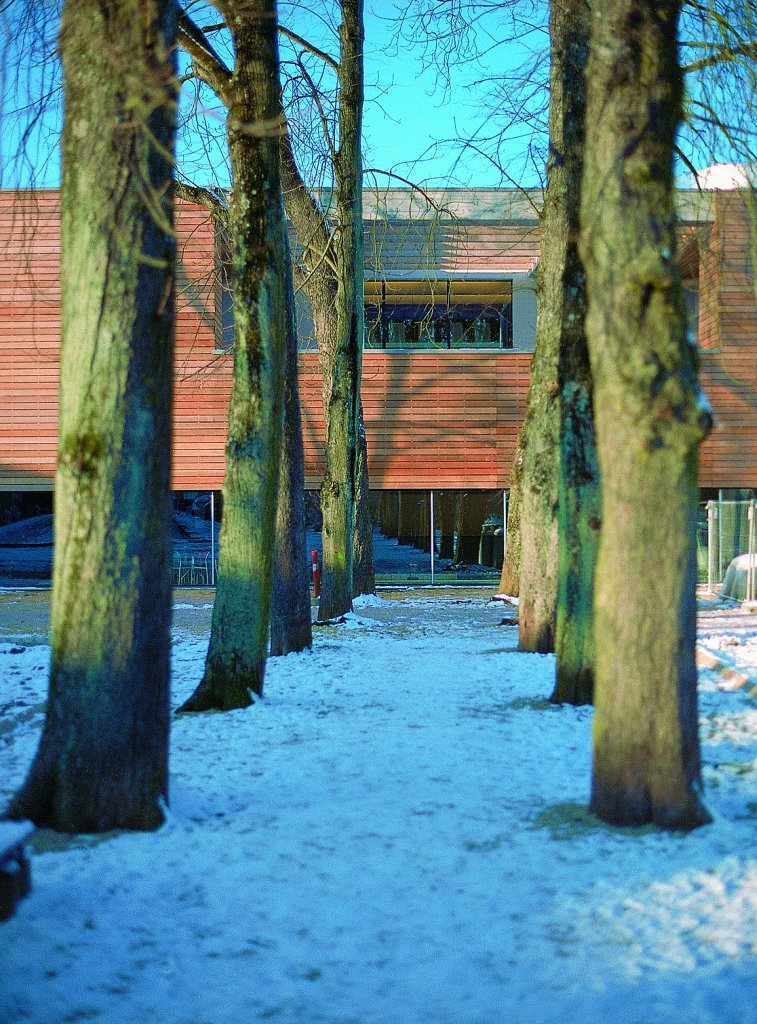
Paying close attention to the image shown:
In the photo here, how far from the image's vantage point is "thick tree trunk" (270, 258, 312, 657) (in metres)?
12.0

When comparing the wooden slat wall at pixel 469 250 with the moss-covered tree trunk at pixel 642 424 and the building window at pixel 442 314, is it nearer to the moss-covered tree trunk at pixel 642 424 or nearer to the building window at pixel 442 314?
the building window at pixel 442 314

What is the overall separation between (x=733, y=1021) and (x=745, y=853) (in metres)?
1.54

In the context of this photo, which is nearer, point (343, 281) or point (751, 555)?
point (343, 281)

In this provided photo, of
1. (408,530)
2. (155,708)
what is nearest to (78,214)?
(155,708)

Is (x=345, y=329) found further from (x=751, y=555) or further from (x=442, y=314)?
(x=442, y=314)

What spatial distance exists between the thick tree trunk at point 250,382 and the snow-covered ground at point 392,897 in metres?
1.58

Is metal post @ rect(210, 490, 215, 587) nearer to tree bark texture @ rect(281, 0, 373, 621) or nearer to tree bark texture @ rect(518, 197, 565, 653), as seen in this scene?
tree bark texture @ rect(281, 0, 373, 621)

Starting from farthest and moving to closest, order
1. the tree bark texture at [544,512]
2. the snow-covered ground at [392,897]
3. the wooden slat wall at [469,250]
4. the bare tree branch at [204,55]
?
the wooden slat wall at [469,250], the tree bark texture at [544,512], the bare tree branch at [204,55], the snow-covered ground at [392,897]

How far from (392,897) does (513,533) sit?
1703 centimetres

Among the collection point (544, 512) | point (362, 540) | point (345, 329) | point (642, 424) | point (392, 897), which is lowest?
point (392, 897)

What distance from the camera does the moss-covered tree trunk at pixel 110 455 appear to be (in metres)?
5.00

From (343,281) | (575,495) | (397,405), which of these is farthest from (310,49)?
(397,405)

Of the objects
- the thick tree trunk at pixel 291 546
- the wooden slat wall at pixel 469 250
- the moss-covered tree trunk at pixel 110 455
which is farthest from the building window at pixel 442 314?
the moss-covered tree trunk at pixel 110 455

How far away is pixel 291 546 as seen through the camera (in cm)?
1224
